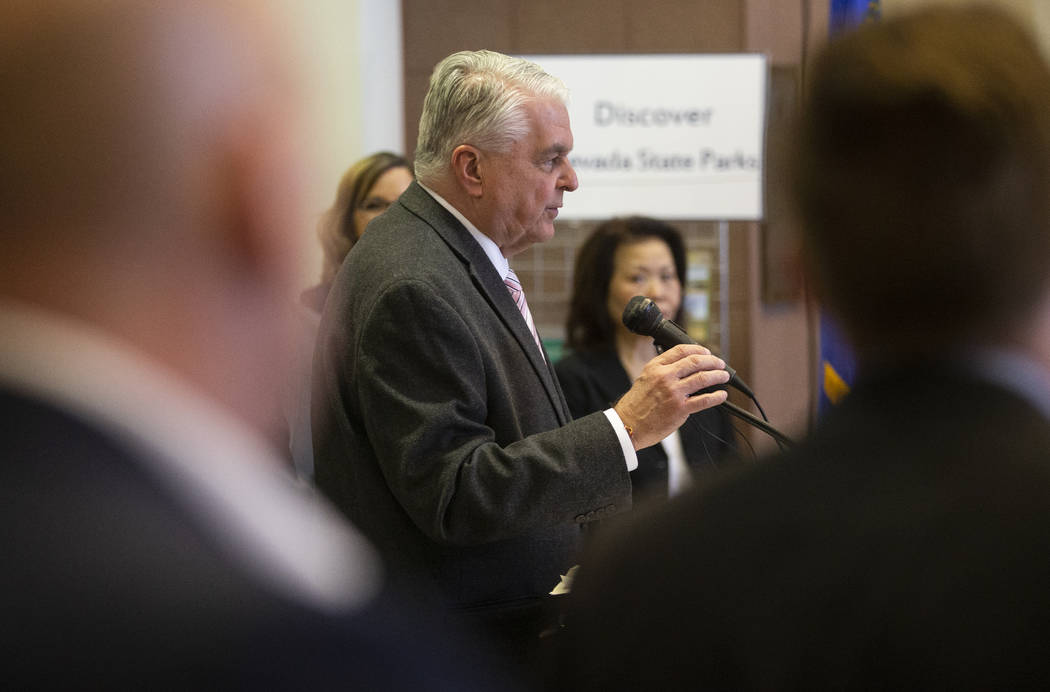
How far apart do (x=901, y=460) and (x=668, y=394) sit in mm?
1065

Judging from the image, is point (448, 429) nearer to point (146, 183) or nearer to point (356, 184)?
point (146, 183)

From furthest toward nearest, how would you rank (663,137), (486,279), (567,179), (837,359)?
(663,137)
(837,359)
(567,179)
(486,279)

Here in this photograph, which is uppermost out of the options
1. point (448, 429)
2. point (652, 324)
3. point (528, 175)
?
point (528, 175)

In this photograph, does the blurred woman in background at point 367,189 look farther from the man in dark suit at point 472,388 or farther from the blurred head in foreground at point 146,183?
the blurred head in foreground at point 146,183

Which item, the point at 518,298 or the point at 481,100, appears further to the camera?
the point at 518,298

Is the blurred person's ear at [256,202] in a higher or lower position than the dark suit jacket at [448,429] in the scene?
higher

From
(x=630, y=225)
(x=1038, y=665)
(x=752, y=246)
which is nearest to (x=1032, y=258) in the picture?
(x=1038, y=665)

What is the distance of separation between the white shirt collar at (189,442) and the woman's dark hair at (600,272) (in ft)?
9.22

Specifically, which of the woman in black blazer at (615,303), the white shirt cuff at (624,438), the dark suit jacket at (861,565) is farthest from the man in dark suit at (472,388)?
the woman in black blazer at (615,303)

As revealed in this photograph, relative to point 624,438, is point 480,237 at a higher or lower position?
higher

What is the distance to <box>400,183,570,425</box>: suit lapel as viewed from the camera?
1797mm

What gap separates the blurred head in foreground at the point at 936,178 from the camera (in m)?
0.61

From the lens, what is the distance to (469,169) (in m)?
1.87

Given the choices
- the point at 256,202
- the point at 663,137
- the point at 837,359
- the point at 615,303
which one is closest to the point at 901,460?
the point at 256,202
